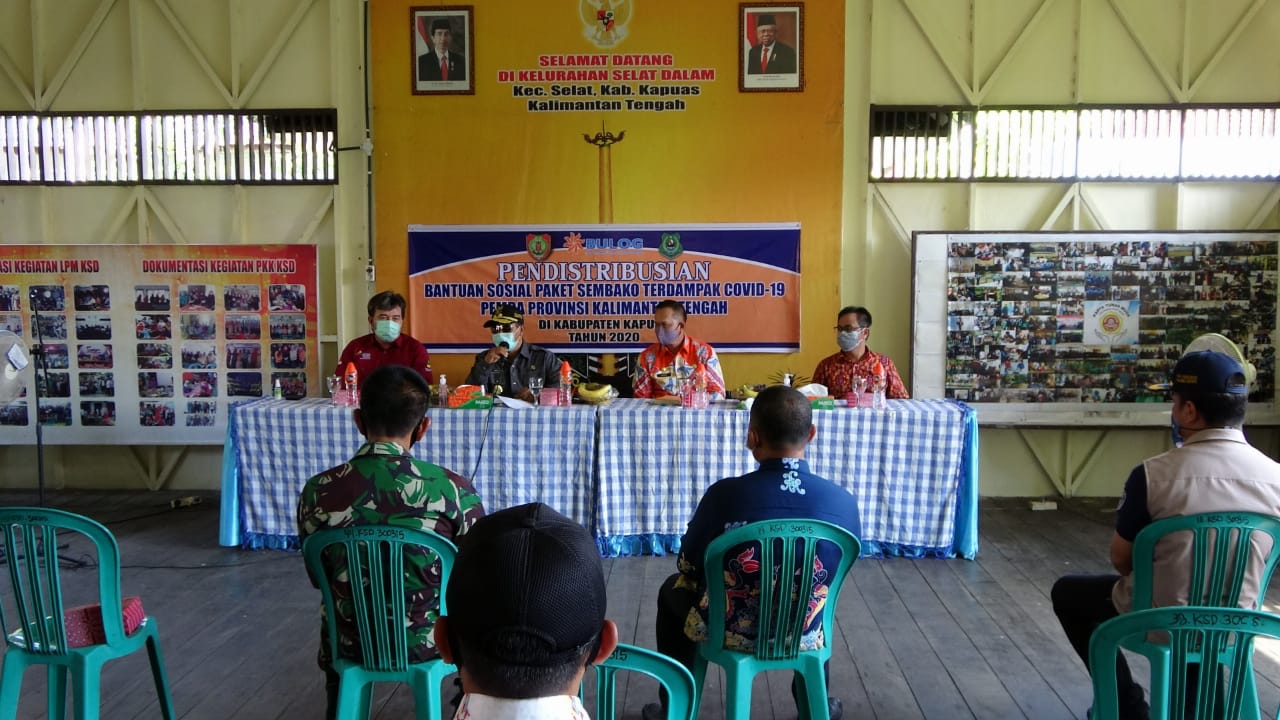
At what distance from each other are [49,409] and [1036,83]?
7.62 meters

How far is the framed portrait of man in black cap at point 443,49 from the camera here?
5.93m

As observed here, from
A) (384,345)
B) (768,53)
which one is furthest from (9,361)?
(768,53)

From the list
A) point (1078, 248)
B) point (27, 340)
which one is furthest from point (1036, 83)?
point (27, 340)

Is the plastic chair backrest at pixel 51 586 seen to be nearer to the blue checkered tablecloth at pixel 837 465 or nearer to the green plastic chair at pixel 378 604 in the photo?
the green plastic chair at pixel 378 604

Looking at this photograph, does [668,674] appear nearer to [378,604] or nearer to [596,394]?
[378,604]

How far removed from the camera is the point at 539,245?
6.02 meters

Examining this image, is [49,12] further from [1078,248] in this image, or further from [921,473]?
[1078,248]

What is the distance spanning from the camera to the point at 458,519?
2.20m

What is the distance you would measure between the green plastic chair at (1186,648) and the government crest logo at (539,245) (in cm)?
482

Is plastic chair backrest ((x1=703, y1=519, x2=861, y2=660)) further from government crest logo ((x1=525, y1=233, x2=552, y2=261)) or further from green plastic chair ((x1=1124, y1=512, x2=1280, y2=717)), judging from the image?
government crest logo ((x1=525, y1=233, x2=552, y2=261))

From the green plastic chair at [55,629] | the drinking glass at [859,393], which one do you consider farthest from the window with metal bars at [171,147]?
the green plastic chair at [55,629]

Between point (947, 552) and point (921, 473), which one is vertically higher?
point (921, 473)

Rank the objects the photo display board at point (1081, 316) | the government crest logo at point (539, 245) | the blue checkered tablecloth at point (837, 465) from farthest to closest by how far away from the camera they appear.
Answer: the government crest logo at point (539, 245) < the photo display board at point (1081, 316) < the blue checkered tablecloth at point (837, 465)

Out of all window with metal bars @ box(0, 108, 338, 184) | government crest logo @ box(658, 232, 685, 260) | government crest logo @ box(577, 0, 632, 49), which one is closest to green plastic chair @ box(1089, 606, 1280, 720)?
government crest logo @ box(658, 232, 685, 260)
